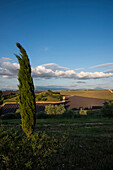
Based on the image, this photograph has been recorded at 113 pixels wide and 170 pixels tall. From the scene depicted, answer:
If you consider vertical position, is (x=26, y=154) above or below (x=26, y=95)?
below

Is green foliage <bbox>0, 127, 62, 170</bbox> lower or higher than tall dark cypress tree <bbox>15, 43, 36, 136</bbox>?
lower

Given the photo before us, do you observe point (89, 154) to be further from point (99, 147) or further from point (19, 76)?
point (19, 76)

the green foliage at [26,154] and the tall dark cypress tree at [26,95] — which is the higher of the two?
the tall dark cypress tree at [26,95]

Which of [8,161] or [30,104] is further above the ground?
[30,104]

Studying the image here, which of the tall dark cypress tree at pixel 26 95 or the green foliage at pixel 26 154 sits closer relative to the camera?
the green foliage at pixel 26 154

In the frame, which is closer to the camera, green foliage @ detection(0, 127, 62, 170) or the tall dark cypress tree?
green foliage @ detection(0, 127, 62, 170)

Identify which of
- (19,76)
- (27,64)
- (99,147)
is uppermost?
(27,64)

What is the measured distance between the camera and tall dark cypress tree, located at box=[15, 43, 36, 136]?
845 cm

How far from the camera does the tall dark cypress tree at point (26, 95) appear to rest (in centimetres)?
845

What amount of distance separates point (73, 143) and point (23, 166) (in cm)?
372

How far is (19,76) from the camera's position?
28.8ft

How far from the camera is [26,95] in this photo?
8.59 meters

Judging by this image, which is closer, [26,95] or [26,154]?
[26,154]

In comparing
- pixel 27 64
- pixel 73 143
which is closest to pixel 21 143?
pixel 73 143
